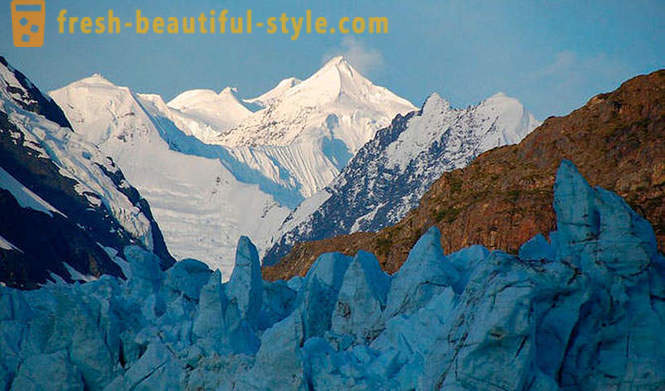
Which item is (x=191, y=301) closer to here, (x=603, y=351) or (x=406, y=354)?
(x=406, y=354)

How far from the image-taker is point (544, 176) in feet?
338

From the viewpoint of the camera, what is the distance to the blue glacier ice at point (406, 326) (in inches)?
1286

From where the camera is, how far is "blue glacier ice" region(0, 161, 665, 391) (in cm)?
3266

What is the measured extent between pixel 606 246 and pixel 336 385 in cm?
1203

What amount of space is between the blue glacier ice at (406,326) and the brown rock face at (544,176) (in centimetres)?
3633

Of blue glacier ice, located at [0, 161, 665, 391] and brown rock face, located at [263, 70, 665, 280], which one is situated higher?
brown rock face, located at [263, 70, 665, 280]

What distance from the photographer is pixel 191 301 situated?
60500mm

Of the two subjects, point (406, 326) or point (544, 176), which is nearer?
point (406, 326)

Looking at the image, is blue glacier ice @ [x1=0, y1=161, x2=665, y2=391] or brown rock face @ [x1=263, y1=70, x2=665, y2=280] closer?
blue glacier ice @ [x1=0, y1=161, x2=665, y2=391]

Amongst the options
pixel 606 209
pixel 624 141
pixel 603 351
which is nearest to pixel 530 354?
pixel 603 351

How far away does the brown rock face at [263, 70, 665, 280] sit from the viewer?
295ft

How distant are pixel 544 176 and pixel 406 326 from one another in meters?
65.6

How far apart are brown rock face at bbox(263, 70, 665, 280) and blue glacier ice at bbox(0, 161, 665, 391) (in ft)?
119

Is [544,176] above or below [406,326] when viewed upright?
above
